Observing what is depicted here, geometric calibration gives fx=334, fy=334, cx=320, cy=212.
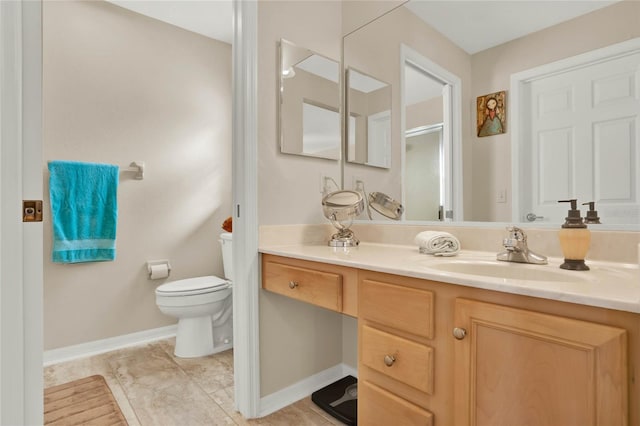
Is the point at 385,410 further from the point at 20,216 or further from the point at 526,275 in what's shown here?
the point at 20,216

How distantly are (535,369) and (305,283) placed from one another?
2.70 ft

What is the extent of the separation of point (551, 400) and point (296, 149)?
1.42 meters

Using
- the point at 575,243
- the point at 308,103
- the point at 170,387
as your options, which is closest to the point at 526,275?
the point at 575,243

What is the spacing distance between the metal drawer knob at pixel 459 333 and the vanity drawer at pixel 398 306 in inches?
2.8

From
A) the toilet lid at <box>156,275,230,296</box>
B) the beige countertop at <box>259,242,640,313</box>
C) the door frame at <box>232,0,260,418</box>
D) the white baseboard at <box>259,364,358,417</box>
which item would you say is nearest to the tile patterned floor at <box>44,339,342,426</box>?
the white baseboard at <box>259,364,358,417</box>

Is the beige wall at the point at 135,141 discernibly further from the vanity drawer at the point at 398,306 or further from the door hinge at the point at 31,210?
the vanity drawer at the point at 398,306

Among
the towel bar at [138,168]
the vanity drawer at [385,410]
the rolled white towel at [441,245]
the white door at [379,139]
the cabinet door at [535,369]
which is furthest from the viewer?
the towel bar at [138,168]

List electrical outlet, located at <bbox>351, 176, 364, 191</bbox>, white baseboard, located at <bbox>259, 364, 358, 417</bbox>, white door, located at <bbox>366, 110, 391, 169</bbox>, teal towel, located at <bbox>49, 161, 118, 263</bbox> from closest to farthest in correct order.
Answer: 1. white baseboard, located at <bbox>259, 364, 358, 417</bbox>
2. white door, located at <bbox>366, 110, 391, 169</bbox>
3. electrical outlet, located at <bbox>351, 176, 364, 191</bbox>
4. teal towel, located at <bbox>49, 161, 118, 263</bbox>

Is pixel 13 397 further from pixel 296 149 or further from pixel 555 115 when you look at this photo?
pixel 555 115

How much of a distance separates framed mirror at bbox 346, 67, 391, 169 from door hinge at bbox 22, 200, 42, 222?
1437 millimetres

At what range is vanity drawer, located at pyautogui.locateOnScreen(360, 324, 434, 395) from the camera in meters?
0.92

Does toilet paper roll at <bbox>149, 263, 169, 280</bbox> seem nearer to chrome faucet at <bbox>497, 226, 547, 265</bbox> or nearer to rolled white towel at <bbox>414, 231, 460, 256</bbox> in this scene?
rolled white towel at <bbox>414, 231, 460, 256</bbox>

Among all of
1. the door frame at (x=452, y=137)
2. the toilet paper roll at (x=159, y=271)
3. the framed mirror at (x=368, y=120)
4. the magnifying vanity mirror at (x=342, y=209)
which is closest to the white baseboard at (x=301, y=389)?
the magnifying vanity mirror at (x=342, y=209)

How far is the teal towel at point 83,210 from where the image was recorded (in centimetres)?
218
